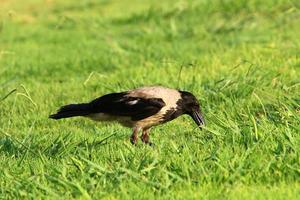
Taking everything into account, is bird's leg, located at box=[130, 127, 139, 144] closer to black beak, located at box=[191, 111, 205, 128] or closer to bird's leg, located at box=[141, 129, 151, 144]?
bird's leg, located at box=[141, 129, 151, 144]

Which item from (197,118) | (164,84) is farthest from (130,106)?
(164,84)

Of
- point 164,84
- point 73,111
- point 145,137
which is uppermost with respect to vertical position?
point 73,111

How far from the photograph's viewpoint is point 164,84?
9.59m

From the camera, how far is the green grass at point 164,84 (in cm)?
554

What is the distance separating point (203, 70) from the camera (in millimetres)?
10227

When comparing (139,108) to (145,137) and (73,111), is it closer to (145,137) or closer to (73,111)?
(145,137)

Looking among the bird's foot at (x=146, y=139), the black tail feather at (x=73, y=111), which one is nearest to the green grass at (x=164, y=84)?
the bird's foot at (x=146, y=139)

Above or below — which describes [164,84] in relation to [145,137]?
below

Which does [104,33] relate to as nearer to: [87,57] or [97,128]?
[87,57]

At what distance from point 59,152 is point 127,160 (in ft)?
2.62

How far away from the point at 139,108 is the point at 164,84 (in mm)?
2394

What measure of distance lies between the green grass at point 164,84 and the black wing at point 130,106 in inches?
8.8

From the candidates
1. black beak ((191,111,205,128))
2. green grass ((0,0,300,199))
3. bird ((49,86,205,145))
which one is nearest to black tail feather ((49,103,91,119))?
bird ((49,86,205,145))

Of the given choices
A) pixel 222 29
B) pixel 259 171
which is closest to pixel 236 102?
pixel 259 171
